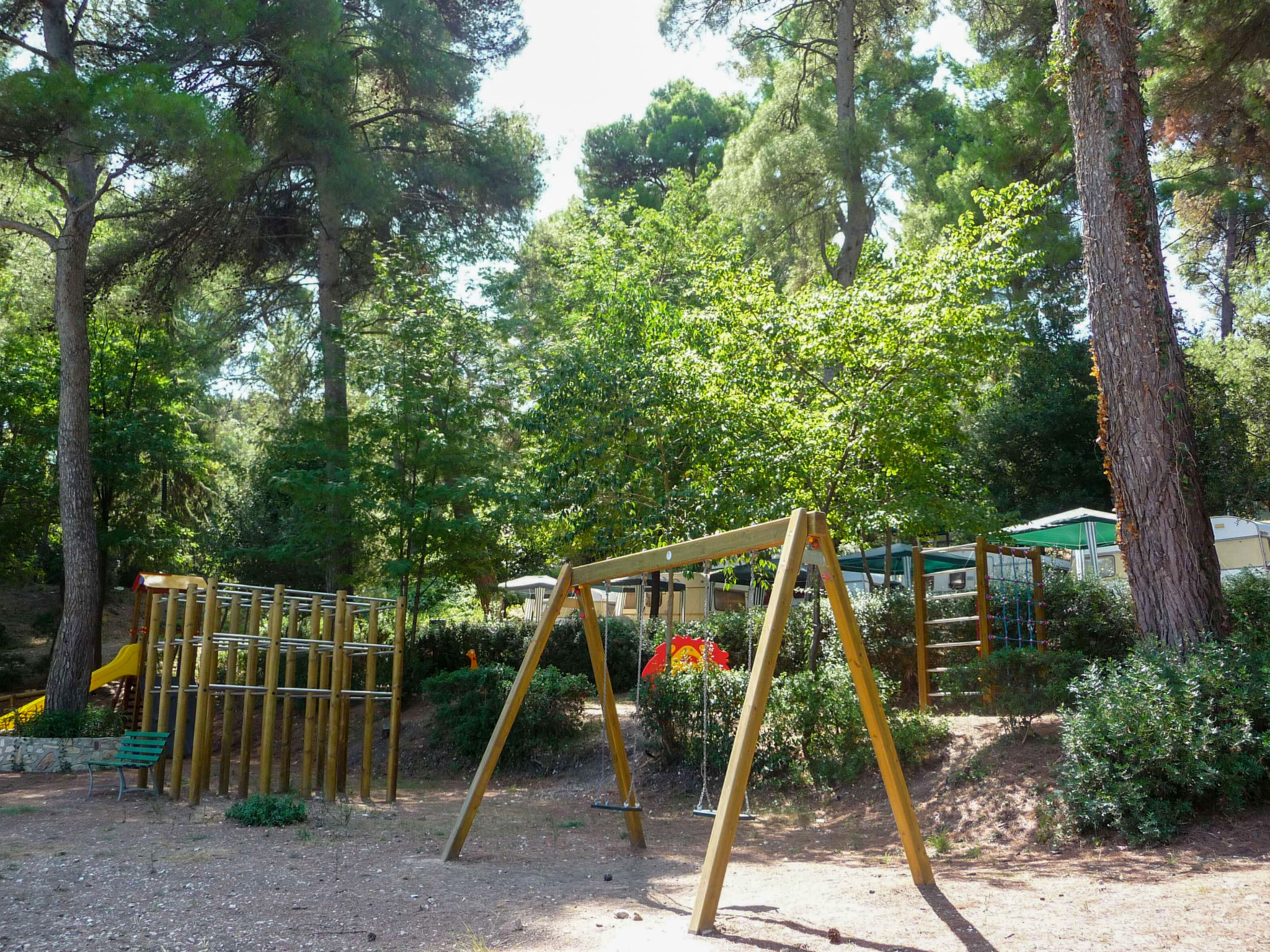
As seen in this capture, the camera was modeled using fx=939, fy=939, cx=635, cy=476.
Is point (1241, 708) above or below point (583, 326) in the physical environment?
below

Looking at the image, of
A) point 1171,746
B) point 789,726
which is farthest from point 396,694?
point 1171,746

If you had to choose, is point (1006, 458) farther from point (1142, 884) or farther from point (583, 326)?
point (1142, 884)

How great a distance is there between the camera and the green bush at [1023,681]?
837 centimetres

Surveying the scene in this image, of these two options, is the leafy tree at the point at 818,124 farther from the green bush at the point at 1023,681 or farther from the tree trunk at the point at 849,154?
the green bush at the point at 1023,681

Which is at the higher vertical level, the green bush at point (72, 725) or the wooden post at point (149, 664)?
the wooden post at point (149, 664)

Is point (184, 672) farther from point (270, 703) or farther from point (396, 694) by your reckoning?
point (396, 694)

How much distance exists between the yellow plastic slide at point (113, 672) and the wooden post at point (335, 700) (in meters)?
5.93

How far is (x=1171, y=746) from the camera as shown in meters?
6.25

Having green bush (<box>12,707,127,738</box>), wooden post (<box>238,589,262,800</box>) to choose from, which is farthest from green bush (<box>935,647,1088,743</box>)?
green bush (<box>12,707,127,738</box>)

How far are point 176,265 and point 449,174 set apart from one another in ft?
16.8

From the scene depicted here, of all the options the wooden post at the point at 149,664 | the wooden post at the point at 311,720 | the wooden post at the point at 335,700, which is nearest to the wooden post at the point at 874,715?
the wooden post at the point at 335,700

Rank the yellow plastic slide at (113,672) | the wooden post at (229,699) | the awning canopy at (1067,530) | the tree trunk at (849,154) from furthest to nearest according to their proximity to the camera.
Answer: the tree trunk at (849,154) → the awning canopy at (1067,530) → the yellow plastic slide at (113,672) → the wooden post at (229,699)

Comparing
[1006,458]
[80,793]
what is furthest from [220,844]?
[1006,458]

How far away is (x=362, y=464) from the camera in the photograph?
1451 cm
